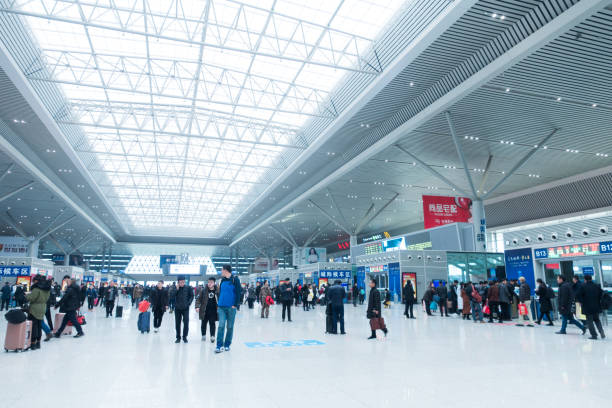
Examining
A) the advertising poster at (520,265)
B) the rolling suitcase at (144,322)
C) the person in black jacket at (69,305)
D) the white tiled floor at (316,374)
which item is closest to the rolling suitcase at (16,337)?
the white tiled floor at (316,374)

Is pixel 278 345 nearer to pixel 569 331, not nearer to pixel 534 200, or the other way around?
pixel 569 331

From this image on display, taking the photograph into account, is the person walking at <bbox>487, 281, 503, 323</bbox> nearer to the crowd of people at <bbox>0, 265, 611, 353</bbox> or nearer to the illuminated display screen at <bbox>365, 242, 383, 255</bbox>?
the crowd of people at <bbox>0, 265, 611, 353</bbox>

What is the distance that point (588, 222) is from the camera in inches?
691

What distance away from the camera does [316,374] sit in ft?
19.3

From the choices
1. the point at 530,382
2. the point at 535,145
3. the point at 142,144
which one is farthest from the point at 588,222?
the point at 142,144

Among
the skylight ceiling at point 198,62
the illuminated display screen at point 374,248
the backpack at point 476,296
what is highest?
the skylight ceiling at point 198,62

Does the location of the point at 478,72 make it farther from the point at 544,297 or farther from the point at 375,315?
the point at 375,315

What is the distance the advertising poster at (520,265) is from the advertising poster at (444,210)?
829 cm

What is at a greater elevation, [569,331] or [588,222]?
[588,222]

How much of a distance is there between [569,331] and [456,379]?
8.55m

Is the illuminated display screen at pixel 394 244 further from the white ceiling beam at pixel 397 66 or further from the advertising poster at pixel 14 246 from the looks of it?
the advertising poster at pixel 14 246

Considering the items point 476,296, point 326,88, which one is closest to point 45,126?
point 326,88

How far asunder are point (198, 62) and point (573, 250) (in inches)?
718

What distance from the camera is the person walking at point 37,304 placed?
8.47m
